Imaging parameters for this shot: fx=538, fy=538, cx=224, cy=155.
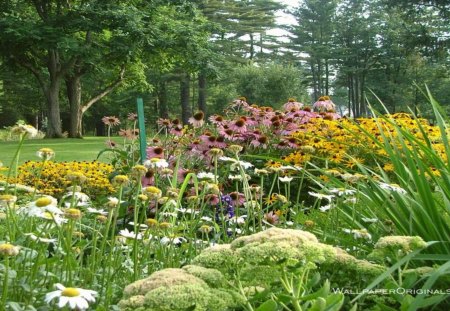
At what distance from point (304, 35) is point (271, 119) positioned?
A: 37368mm

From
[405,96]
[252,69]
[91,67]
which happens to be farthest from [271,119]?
[405,96]

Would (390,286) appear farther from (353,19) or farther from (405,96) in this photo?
(353,19)

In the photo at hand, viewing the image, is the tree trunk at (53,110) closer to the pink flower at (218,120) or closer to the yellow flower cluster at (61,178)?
the yellow flower cluster at (61,178)

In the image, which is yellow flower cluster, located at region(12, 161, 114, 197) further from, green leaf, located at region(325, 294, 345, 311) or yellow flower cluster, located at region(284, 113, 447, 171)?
green leaf, located at region(325, 294, 345, 311)

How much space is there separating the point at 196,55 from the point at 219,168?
13544 millimetres

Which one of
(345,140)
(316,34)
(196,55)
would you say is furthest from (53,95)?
(316,34)

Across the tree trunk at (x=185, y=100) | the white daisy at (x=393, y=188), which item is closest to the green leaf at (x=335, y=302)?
the white daisy at (x=393, y=188)

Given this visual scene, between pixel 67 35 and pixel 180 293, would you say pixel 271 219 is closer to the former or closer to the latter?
pixel 180 293

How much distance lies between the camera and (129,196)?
364cm

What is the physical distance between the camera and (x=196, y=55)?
56.4 feet

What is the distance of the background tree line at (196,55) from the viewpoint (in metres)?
15.9

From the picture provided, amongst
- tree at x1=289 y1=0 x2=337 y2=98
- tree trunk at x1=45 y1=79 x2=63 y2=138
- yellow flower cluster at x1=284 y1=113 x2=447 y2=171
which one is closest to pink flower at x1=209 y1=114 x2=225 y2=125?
yellow flower cluster at x1=284 y1=113 x2=447 y2=171

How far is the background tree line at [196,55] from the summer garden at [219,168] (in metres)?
0.11

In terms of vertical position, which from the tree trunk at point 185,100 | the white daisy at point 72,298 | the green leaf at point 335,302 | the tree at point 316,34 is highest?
the tree at point 316,34
